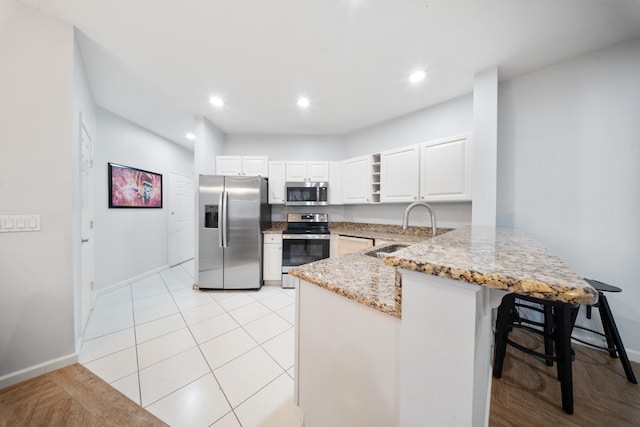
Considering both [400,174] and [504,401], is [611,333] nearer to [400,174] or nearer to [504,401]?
[504,401]

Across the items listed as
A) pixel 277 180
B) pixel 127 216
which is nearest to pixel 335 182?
pixel 277 180

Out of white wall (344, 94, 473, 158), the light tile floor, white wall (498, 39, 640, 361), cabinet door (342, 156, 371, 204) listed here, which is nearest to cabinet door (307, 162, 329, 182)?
cabinet door (342, 156, 371, 204)

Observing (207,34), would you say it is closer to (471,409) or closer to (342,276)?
(342,276)

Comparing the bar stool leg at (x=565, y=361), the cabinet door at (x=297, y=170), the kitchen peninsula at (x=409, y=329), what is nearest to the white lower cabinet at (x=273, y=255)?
the cabinet door at (x=297, y=170)

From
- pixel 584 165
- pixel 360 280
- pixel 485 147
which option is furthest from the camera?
pixel 485 147

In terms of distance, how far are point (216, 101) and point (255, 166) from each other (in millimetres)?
1044

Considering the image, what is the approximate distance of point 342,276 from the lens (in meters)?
→ 1.02

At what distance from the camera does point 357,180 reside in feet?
10.9

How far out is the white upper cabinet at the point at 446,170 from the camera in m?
2.32

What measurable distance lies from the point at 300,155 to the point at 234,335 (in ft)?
9.75

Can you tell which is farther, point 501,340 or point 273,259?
point 273,259

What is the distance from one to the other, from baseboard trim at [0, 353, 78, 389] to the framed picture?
85.7 inches

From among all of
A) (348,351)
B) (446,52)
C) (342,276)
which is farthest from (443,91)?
(348,351)

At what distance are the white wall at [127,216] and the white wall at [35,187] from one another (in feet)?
5.07
